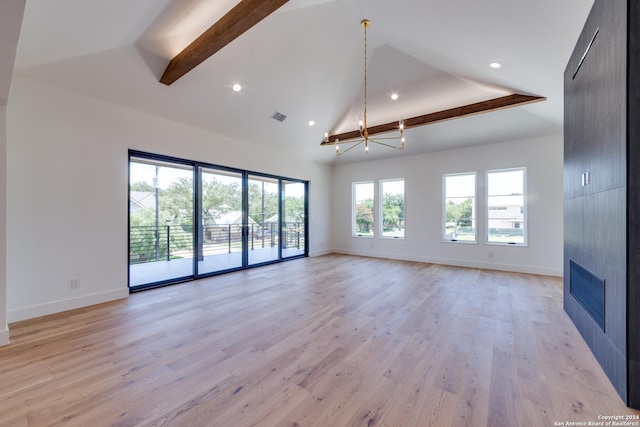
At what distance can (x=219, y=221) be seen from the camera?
17.9ft

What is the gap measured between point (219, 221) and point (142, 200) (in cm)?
144

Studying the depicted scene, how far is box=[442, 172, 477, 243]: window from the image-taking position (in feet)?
20.5

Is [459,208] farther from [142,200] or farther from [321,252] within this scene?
[142,200]

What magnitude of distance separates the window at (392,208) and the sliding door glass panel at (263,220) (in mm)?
2985

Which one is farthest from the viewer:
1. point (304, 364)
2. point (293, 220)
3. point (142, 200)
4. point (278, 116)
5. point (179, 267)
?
point (293, 220)

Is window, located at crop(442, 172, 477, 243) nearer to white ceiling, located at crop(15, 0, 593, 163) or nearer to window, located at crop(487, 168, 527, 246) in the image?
window, located at crop(487, 168, 527, 246)

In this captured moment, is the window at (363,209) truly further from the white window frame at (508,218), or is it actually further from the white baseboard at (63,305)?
the white baseboard at (63,305)

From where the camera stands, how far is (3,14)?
150cm

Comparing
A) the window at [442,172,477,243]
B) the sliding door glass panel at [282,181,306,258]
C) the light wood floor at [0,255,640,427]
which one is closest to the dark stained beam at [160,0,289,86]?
the light wood floor at [0,255,640,427]

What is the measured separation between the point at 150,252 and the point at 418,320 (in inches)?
171

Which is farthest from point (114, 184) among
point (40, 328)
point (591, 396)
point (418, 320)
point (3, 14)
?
point (591, 396)

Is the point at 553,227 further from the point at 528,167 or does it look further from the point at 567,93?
the point at 567,93

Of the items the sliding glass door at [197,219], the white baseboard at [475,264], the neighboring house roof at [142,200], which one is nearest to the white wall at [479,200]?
the white baseboard at [475,264]


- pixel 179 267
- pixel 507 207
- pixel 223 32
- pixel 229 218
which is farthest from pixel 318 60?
pixel 507 207
